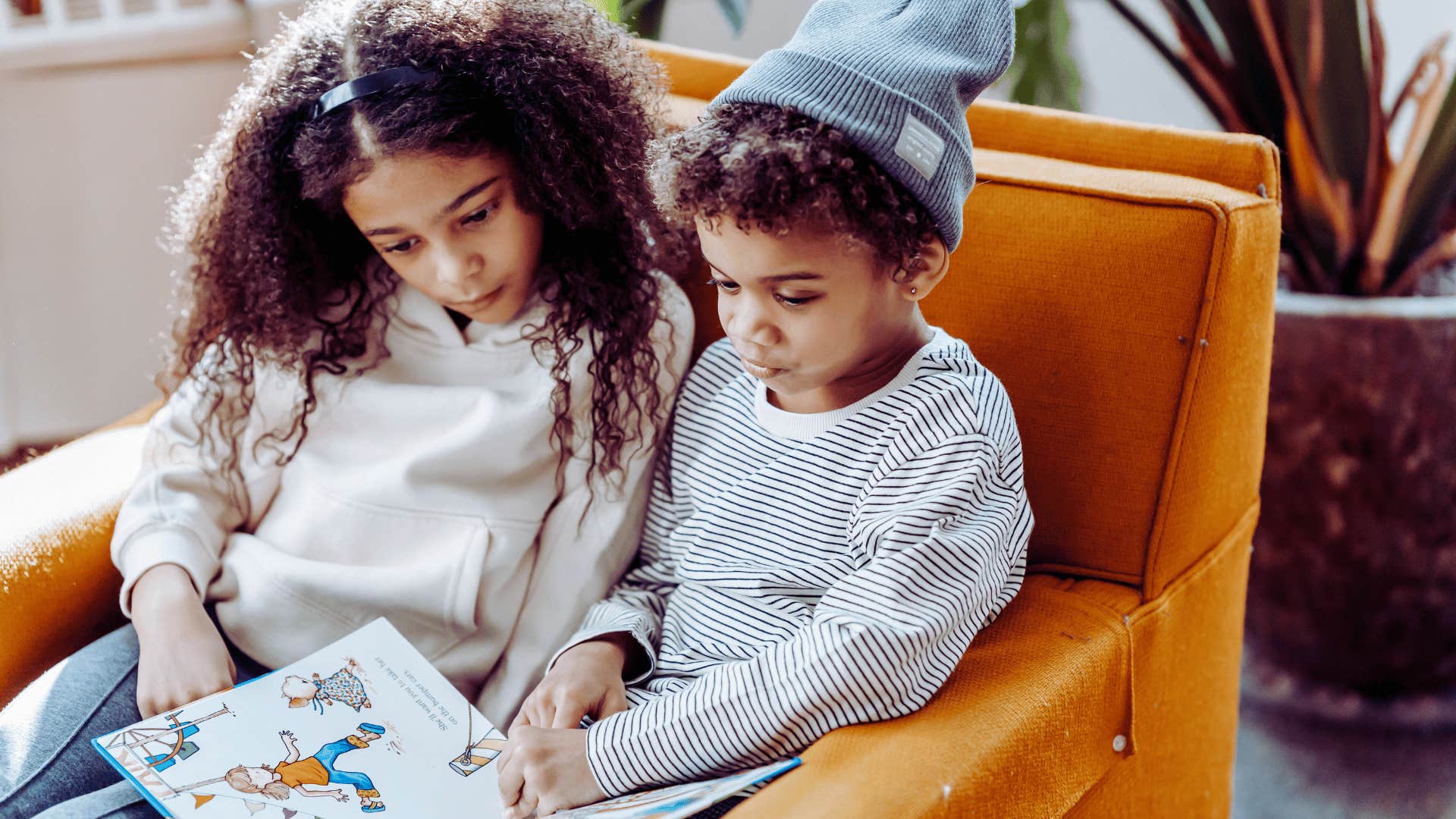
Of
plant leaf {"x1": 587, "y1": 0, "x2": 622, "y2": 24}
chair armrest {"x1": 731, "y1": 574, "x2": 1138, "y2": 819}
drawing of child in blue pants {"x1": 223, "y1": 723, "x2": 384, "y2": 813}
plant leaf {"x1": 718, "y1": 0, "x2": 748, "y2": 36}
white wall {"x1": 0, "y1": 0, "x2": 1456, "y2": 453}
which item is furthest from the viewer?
white wall {"x1": 0, "y1": 0, "x2": 1456, "y2": 453}

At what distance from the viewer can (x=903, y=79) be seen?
0.81m

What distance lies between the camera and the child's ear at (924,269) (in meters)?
0.85

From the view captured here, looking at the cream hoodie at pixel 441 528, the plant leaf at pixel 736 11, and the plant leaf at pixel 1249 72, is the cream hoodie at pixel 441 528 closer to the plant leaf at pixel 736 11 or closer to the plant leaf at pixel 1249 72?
the plant leaf at pixel 736 11

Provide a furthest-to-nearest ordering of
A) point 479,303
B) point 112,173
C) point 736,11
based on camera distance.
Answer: point 112,173, point 736,11, point 479,303

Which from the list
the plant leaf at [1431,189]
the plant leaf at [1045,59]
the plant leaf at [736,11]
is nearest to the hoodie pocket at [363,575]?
the plant leaf at [736,11]

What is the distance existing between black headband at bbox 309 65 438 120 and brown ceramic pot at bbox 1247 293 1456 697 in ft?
3.65

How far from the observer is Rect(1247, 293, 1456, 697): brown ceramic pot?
1.53 metres

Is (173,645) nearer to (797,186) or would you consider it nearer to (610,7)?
(797,186)

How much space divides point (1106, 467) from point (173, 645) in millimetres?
781

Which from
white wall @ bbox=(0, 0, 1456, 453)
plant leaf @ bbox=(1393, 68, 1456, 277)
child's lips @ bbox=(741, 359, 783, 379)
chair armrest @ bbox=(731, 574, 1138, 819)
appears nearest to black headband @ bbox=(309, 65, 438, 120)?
child's lips @ bbox=(741, 359, 783, 379)

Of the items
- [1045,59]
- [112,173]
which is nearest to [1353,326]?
[1045,59]

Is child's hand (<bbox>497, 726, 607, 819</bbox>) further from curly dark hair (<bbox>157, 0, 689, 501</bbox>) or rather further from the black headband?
the black headband

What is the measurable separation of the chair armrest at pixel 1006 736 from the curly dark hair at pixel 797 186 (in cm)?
30

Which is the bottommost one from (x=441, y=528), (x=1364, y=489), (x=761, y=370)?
(x=1364, y=489)
